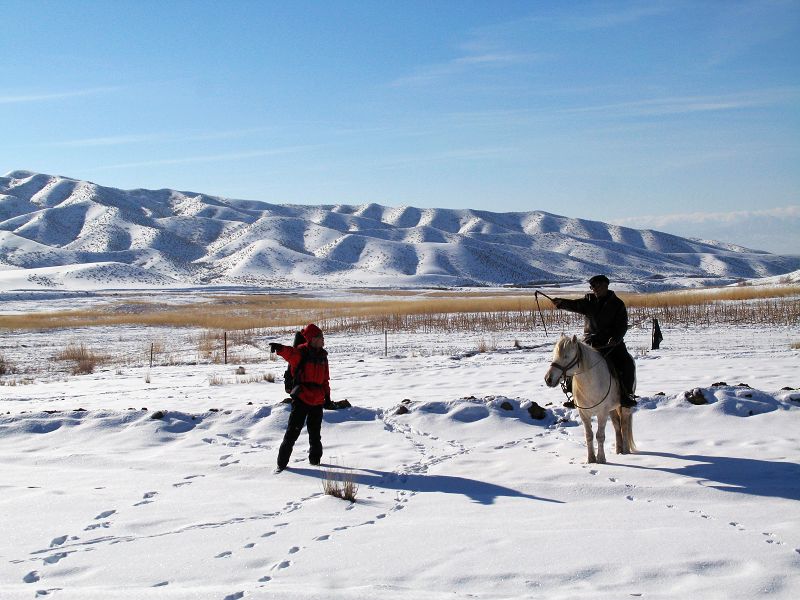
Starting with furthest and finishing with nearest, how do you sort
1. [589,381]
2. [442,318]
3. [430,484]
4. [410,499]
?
[442,318]
[589,381]
[430,484]
[410,499]

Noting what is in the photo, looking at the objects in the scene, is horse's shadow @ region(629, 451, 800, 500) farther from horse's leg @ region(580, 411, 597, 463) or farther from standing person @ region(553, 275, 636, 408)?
standing person @ region(553, 275, 636, 408)

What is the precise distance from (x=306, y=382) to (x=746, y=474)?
16.9ft

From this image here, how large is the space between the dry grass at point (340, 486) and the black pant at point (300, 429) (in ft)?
1.75

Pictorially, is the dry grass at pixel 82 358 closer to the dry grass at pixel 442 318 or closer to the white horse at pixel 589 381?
the dry grass at pixel 442 318

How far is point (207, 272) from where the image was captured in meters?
146

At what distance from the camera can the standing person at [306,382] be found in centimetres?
852

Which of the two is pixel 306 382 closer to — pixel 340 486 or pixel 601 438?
pixel 340 486

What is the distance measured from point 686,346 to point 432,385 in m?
10.0

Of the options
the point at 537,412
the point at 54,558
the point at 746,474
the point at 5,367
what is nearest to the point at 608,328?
the point at 746,474

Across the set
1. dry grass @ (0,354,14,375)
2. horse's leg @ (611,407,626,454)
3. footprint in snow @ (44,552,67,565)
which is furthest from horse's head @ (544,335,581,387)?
dry grass @ (0,354,14,375)

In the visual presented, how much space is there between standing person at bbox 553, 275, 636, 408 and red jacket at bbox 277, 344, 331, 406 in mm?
3019

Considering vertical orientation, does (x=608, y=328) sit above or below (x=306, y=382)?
above

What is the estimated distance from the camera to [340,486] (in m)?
7.66

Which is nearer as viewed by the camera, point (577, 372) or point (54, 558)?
Result: point (54, 558)
